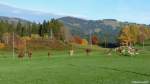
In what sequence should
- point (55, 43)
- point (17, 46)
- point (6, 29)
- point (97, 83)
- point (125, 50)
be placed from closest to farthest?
point (97, 83)
point (125, 50)
point (17, 46)
point (55, 43)
point (6, 29)

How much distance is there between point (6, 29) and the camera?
648 feet

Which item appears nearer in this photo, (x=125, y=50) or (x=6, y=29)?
(x=125, y=50)

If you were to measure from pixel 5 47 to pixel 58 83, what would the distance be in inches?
5557

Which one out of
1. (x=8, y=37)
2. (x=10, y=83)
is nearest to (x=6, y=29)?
(x=8, y=37)

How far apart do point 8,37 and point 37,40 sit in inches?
491

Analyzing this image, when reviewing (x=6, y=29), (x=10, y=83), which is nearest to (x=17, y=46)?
(x=6, y=29)

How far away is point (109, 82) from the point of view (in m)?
24.1

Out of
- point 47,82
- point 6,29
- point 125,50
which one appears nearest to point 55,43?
point 6,29

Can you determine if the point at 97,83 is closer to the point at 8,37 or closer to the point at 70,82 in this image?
the point at 70,82

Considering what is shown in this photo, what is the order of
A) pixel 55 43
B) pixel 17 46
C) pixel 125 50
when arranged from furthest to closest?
pixel 55 43
pixel 17 46
pixel 125 50

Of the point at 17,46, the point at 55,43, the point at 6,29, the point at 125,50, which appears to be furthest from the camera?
the point at 6,29

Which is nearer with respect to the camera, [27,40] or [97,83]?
[97,83]

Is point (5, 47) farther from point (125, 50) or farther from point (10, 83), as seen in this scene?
point (10, 83)

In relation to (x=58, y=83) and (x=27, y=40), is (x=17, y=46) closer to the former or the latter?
(x=27, y=40)
